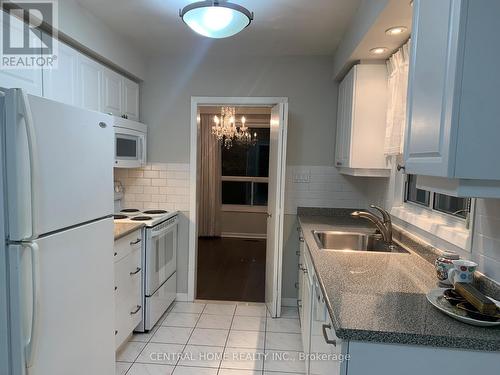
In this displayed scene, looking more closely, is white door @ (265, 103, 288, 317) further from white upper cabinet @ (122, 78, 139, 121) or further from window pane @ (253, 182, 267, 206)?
window pane @ (253, 182, 267, 206)

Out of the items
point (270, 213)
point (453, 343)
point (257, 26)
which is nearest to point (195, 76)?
point (257, 26)

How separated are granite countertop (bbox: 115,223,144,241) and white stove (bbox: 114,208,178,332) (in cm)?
13

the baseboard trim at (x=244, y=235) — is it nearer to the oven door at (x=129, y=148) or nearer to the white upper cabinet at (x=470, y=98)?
the oven door at (x=129, y=148)

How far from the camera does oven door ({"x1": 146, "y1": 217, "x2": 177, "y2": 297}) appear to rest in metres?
2.72

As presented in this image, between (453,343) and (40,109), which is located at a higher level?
(40,109)

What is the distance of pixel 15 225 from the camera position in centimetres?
124

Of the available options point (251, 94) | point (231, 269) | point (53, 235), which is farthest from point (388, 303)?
point (231, 269)

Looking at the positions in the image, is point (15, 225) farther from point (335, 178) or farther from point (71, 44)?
point (335, 178)

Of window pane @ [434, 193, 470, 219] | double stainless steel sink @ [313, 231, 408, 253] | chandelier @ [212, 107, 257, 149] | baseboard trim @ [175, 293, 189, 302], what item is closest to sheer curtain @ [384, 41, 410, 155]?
window pane @ [434, 193, 470, 219]

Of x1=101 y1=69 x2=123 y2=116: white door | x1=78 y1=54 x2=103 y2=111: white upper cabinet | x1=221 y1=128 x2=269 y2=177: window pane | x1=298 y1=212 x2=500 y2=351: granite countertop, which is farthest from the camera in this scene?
x1=221 y1=128 x2=269 y2=177: window pane

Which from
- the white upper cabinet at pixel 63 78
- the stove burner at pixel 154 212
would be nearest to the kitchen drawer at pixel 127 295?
the stove burner at pixel 154 212

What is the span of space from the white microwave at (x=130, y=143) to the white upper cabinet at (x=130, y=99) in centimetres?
12

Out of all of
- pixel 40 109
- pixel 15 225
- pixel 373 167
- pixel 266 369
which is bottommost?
pixel 266 369

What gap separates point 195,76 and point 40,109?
7.36ft
